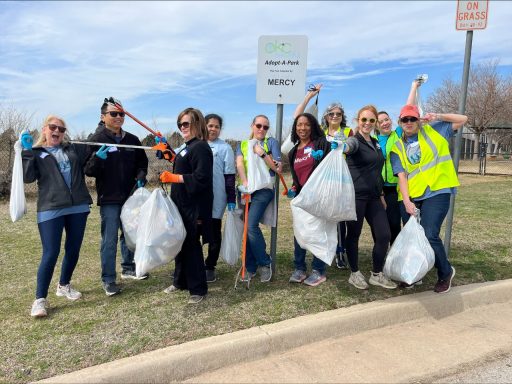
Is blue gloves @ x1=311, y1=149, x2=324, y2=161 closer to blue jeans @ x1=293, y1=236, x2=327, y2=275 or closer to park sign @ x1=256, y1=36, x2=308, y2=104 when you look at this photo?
park sign @ x1=256, y1=36, x2=308, y2=104

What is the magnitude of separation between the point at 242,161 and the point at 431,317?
7.36ft

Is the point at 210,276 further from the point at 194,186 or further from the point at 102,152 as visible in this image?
the point at 102,152

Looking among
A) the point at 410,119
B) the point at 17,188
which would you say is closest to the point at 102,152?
the point at 17,188

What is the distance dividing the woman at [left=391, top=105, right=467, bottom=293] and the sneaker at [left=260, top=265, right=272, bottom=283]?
1.48 meters

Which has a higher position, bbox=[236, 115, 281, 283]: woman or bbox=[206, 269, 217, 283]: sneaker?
bbox=[236, 115, 281, 283]: woman

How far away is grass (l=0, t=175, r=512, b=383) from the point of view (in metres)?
2.96

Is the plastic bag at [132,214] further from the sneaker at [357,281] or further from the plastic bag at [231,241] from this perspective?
the sneaker at [357,281]

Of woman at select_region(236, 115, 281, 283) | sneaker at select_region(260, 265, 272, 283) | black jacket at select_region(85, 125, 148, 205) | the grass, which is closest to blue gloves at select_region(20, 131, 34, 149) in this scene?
black jacket at select_region(85, 125, 148, 205)

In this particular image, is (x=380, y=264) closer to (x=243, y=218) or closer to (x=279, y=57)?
(x=243, y=218)

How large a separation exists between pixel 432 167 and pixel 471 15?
5.53ft

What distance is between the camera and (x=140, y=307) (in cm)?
368

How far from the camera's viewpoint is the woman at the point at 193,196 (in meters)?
3.68

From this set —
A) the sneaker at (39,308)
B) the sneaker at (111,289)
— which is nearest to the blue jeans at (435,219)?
the sneaker at (111,289)

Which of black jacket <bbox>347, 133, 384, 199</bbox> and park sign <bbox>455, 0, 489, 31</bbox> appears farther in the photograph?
park sign <bbox>455, 0, 489, 31</bbox>
